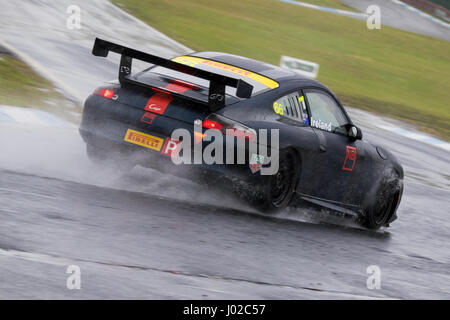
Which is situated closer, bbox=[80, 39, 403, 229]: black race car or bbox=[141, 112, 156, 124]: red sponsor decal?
bbox=[80, 39, 403, 229]: black race car

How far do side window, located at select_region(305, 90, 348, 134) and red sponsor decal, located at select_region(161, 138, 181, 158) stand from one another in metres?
1.58

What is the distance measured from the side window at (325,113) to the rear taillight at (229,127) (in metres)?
1.13

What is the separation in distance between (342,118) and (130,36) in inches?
519

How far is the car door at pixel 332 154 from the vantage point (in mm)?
7711

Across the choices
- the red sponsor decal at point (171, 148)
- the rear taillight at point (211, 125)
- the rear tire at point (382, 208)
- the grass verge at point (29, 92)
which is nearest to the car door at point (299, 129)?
→ the rear taillight at point (211, 125)

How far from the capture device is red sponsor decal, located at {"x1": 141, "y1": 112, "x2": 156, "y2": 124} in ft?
22.5

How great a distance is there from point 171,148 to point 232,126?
56cm

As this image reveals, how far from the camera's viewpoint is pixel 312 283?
18.3 ft

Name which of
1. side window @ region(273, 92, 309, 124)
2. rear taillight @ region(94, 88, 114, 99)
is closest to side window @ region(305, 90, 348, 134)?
side window @ region(273, 92, 309, 124)

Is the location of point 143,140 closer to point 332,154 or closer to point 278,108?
point 278,108

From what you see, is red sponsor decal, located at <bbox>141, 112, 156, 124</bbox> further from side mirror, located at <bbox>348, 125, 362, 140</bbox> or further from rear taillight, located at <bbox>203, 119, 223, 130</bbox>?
side mirror, located at <bbox>348, 125, 362, 140</bbox>

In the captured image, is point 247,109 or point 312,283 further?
point 247,109
